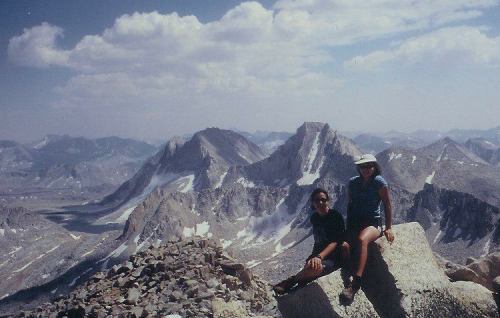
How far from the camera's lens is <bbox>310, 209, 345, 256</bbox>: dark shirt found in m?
16.7

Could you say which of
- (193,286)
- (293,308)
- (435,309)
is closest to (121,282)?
(193,286)

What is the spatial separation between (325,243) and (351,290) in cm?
204

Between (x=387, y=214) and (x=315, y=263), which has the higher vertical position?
(x=387, y=214)

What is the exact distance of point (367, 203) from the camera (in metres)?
17.6

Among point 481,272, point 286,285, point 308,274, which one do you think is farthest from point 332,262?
point 481,272

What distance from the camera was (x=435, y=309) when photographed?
1614 cm

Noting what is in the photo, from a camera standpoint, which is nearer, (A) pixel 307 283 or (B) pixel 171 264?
(A) pixel 307 283

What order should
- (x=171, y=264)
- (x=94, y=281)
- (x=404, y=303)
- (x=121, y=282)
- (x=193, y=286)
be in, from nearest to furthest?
(x=404, y=303) → (x=193, y=286) → (x=121, y=282) → (x=171, y=264) → (x=94, y=281)

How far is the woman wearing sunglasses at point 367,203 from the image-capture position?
17.2m

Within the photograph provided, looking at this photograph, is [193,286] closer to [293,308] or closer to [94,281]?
[293,308]

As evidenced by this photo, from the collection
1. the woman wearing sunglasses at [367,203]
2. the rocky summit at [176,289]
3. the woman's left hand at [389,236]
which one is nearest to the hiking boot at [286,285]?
the rocky summit at [176,289]

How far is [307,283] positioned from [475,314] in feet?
20.3

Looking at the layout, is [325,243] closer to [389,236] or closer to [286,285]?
[286,285]

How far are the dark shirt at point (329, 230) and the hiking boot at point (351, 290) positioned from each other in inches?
63.2
